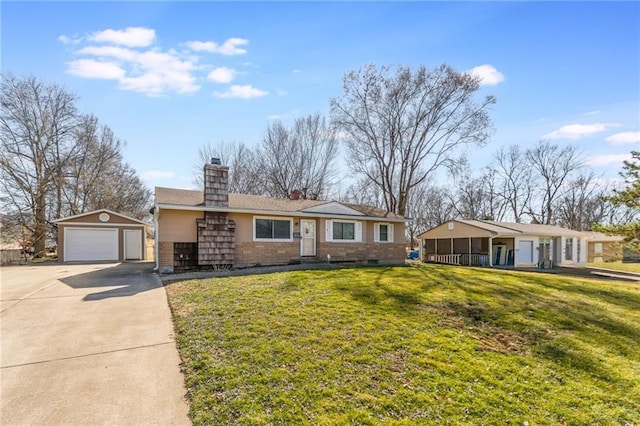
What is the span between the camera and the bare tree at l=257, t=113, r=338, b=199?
29.6m

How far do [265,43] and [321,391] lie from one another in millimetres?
10039

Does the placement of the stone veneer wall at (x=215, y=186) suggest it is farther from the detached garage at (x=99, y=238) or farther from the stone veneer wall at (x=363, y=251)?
the detached garage at (x=99, y=238)

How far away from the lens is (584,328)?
265 inches

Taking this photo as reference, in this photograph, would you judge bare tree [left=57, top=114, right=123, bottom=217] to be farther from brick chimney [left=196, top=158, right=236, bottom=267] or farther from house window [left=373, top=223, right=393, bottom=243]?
house window [left=373, top=223, right=393, bottom=243]

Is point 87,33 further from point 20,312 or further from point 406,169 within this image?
point 406,169

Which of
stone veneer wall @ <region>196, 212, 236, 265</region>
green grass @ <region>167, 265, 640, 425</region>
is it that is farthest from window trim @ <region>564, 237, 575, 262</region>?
stone veneer wall @ <region>196, 212, 236, 265</region>

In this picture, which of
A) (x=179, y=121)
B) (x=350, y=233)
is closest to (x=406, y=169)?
(x=350, y=233)

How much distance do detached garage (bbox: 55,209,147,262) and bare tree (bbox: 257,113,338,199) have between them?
12813 millimetres

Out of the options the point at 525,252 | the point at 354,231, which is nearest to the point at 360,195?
the point at 525,252

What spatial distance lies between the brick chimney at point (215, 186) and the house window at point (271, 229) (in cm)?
169

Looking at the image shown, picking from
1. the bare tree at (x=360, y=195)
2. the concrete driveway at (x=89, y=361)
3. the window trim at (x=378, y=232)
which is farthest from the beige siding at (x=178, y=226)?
the bare tree at (x=360, y=195)

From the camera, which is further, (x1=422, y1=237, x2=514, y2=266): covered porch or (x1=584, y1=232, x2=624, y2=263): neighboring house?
(x1=584, y1=232, x2=624, y2=263): neighboring house

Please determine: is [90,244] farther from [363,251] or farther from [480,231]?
[480,231]

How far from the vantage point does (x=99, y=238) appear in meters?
19.5
